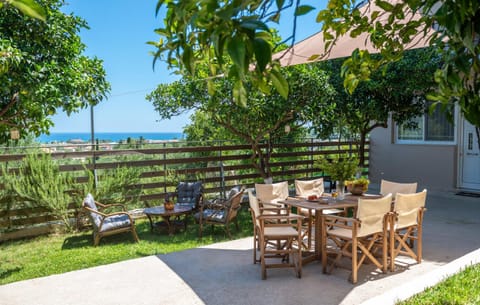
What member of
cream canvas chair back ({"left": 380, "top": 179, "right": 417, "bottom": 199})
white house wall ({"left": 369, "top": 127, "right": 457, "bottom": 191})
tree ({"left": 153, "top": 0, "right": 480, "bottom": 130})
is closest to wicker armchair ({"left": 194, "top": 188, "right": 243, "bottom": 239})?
cream canvas chair back ({"left": 380, "top": 179, "right": 417, "bottom": 199})

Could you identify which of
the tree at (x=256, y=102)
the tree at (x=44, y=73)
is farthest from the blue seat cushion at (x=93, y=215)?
the tree at (x=256, y=102)

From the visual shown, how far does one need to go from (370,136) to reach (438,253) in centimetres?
720

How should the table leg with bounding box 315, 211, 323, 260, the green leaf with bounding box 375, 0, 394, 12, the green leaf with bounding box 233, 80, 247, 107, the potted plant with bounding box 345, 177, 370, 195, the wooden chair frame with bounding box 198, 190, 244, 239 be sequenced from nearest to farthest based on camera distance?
the green leaf with bounding box 233, 80, 247, 107
the green leaf with bounding box 375, 0, 394, 12
the table leg with bounding box 315, 211, 323, 260
the potted plant with bounding box 345, 177, 370, 195
the wooden chair frame with bounding box 198, 190, 244, 239

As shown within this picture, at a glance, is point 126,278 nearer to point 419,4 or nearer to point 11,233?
point 11,233

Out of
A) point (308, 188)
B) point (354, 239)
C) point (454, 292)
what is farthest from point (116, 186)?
point (454, 292)

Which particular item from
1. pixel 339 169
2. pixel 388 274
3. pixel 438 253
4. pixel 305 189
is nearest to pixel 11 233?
pixel 305 189

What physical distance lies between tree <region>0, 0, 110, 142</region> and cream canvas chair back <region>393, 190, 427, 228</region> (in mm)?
3970

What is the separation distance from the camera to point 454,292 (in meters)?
3.41

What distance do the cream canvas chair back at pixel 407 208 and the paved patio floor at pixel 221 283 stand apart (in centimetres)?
53

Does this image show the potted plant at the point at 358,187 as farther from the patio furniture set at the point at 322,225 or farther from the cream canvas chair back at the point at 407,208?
the cream canvas chair back at the point at 407,208

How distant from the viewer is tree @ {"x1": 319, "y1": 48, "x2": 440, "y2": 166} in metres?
7.93

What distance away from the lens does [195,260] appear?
4938 mm

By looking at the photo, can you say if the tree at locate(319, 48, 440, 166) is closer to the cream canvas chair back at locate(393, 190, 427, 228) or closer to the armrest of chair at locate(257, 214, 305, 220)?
the cream canvas chair back at locate(393, 190, 427, 228)

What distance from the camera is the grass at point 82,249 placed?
4898 mm
